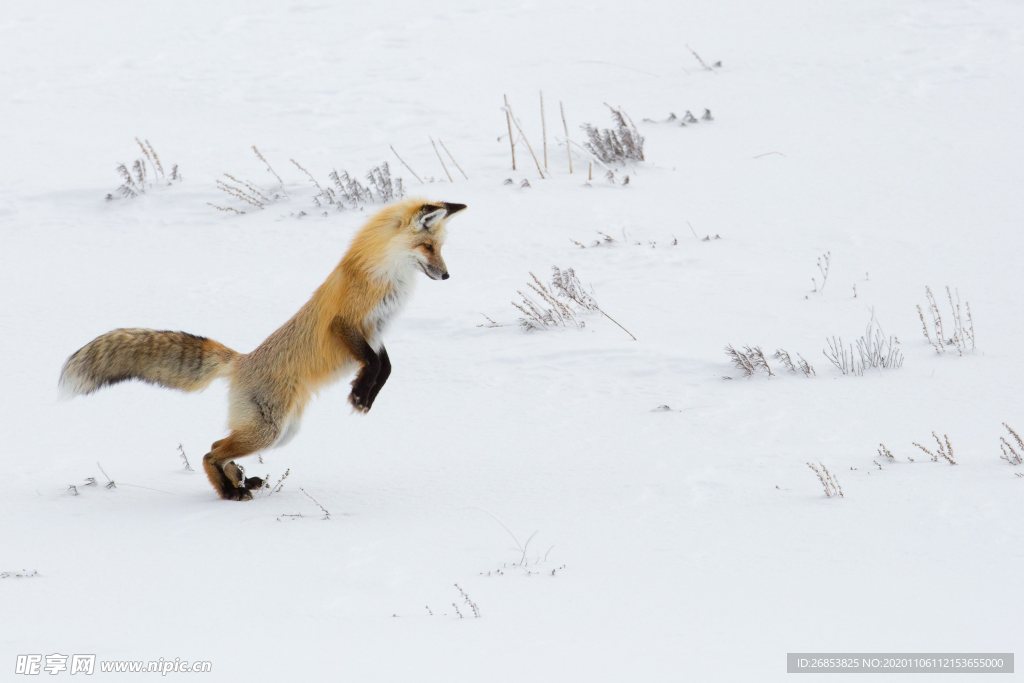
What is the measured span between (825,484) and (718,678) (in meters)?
1.66

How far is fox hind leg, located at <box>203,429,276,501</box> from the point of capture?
4.80m

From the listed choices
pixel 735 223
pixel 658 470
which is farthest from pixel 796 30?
pixel 658 470

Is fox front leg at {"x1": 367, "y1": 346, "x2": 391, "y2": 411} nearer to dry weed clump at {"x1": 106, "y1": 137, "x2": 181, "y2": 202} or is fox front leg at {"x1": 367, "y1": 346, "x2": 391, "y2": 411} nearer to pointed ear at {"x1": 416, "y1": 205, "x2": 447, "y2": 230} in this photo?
pointed ear at {"x1": 416, "y1": 205, "x2": 447, "y2": 230}

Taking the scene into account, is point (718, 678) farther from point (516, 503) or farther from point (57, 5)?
point (57, 5)

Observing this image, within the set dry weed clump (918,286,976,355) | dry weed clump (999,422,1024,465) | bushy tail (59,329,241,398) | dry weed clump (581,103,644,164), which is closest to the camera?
dry weed clump (999,422,1024,465)

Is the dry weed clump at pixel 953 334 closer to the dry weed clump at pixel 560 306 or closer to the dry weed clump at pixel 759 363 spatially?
the dry weed clump at pixel 759 363

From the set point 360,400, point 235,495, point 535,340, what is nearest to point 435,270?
point 360,400

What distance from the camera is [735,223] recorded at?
8898 mm

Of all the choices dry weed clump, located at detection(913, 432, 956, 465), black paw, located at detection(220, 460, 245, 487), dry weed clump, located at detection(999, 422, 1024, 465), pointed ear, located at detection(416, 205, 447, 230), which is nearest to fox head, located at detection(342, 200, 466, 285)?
pointed ear, located at detection(416, 205, 447, 230)

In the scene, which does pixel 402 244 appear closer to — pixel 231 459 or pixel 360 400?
pixel 360 400

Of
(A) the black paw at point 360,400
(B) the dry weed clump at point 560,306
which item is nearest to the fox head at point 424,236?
(A) the black paw at point 360,400

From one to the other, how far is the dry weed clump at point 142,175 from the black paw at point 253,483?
6.08 meters

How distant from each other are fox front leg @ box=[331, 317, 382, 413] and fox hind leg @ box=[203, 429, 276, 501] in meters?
0.55

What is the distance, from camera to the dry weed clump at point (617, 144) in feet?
33.9
